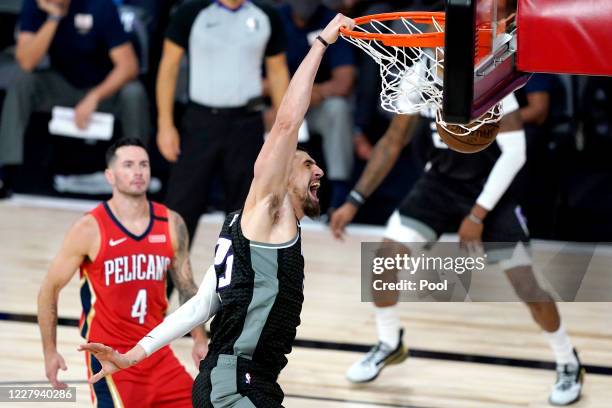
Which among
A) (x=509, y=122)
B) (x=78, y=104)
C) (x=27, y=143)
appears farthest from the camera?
(x=27, y=143)

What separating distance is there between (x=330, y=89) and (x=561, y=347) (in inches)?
154

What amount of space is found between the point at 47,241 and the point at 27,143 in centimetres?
194

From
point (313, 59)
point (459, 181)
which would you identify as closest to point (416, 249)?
point (459, 181)

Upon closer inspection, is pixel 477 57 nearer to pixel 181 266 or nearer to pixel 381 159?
pixel 181 266

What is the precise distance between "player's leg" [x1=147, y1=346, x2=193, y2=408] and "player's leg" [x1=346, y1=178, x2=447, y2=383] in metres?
1.52

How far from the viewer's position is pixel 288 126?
14.8ft

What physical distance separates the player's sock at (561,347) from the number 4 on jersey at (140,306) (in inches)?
89.7

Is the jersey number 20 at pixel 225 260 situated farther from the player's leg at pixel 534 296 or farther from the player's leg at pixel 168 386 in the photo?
the player's leg at pixel 534 296

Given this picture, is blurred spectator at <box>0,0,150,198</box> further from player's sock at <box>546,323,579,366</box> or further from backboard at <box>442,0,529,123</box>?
backboard at <box>442,0,529,123</box>

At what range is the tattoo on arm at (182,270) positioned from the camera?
229 inches

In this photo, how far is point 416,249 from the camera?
6992mm

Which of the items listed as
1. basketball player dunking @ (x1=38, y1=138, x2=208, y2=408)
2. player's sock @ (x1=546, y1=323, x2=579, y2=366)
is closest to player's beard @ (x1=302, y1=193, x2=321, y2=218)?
basketball player dunking @ (x1=38, y1=138, x2=208, y2=408)

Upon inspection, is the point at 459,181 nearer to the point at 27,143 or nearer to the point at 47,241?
the point at 47,241

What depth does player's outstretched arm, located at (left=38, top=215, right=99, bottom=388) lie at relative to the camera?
548 cm
